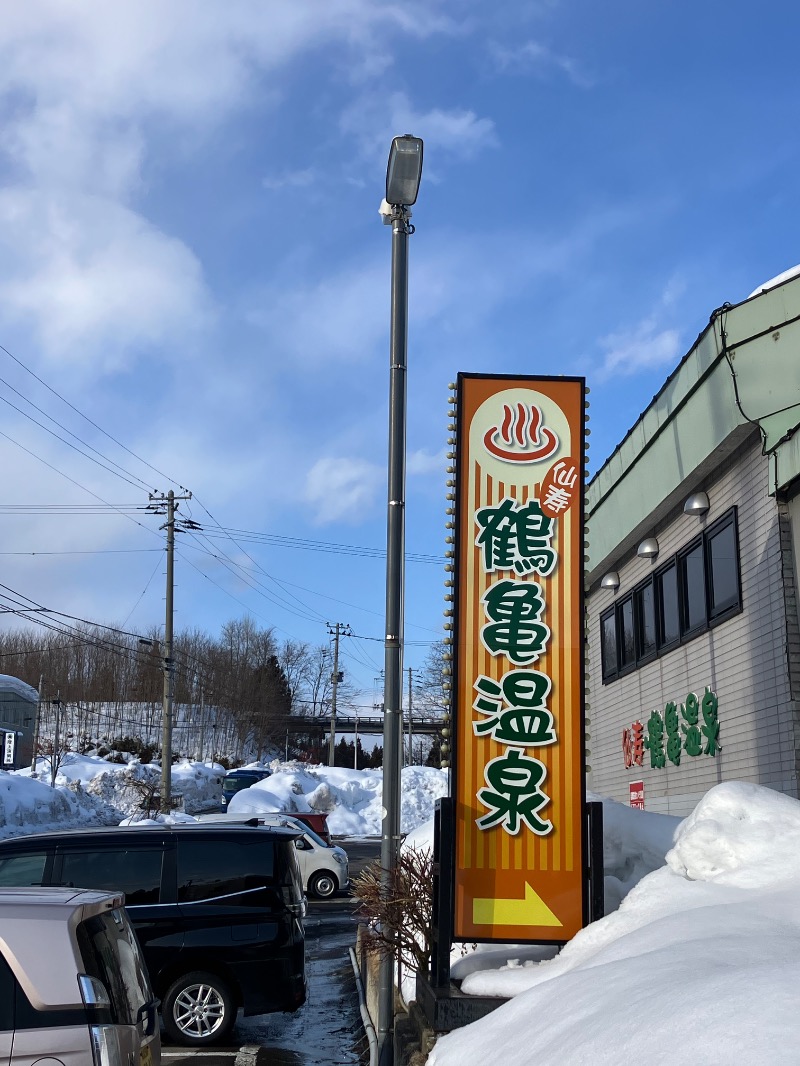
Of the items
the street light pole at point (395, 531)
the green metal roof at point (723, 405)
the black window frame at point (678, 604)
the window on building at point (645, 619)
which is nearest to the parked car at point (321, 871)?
the black window frame at point (678, 604)

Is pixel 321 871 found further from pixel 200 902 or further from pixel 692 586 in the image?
pixel 200 902

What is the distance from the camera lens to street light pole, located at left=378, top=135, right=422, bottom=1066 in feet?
24.0

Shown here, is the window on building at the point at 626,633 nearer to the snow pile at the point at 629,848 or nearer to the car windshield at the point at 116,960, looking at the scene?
the snow pile at the point at 629,848

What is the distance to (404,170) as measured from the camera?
7.88m

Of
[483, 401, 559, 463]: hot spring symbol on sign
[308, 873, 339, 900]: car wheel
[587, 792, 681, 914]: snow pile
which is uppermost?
[483, 401, 559, 463]: hot spring symbol on sign

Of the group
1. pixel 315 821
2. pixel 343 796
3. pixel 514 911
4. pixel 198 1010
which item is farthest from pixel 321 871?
pixel 343 796

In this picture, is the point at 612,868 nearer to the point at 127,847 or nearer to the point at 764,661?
the point at 764,661

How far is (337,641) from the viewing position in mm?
81062

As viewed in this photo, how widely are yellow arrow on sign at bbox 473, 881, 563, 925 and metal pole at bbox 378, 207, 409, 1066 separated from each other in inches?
28.6

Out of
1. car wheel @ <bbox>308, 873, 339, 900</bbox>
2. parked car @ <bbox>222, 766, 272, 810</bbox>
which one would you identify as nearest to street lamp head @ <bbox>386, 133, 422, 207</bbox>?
car wheel @ <bbox>308, 873, 339, 900</bbox>

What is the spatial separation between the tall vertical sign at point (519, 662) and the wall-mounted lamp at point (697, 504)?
15.7 ft

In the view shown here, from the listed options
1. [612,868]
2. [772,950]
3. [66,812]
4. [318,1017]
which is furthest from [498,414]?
[66,812]

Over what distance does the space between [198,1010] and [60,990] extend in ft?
17.9

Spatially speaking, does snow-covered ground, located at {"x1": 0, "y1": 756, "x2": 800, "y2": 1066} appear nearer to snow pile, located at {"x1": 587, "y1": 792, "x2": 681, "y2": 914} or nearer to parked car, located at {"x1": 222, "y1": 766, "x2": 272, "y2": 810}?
snow pile, located at {"x1": 587, "y1": 792, "x2": 681, "y2": 914}
